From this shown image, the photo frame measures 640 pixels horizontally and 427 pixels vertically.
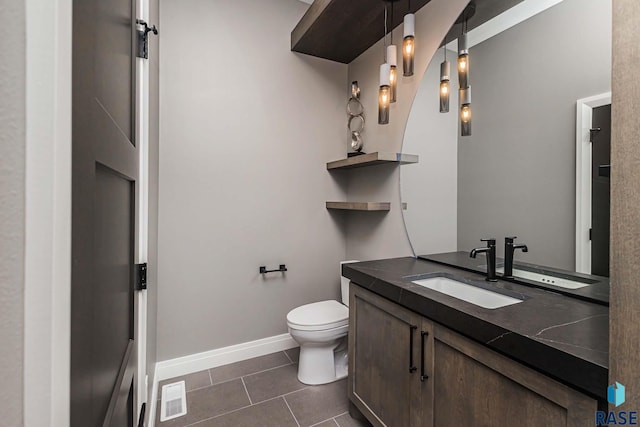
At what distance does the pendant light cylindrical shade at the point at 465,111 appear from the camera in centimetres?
163

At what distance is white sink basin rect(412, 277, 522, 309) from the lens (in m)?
1.32

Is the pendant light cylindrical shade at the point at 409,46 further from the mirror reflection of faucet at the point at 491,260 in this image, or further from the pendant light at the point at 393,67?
the mirror reflection of faucet at the point at 491,260

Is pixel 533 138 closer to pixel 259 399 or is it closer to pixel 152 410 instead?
pixel 259 399

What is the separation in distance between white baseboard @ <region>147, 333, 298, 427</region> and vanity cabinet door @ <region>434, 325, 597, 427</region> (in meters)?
1.61

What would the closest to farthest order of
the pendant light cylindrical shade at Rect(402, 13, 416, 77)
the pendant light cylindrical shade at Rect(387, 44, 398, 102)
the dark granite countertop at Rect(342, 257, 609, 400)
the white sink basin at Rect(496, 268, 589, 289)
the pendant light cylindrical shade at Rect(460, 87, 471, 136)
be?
the dark granite countertop at Rect(342, 257, 609, 400) < the white sink basin at Rect(496, 268, 589, 289) < the pendant light cylindrical shade at Rect(460, 87, 471, 136) < the pendant light cylindrical shade at Rect(402, 13, 416, 77) < the pendant light cylindrical shade at Rect(387, 44, 398, 102)

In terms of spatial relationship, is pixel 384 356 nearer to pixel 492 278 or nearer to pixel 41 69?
pixel 492 278

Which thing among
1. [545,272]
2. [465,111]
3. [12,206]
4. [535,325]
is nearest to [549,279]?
[545,272]

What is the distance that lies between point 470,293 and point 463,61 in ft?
4.17

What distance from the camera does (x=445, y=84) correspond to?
1.78 m

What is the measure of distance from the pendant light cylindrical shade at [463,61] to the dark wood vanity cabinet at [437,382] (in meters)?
1.29

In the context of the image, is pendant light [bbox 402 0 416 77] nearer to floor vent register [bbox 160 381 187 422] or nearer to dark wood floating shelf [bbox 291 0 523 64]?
dark wood floating shelf [bbox 291 0 523 64]

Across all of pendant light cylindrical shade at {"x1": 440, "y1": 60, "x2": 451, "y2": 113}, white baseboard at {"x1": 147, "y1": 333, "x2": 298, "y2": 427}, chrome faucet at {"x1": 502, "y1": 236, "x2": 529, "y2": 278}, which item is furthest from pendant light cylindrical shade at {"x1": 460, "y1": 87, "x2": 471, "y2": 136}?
white baseboard at {"x1": 147, "y1": 333, "x2": 298, "y2": 427}

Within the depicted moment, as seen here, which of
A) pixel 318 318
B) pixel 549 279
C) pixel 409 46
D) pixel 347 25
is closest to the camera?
pixel 549 279

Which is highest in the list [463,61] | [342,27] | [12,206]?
[342,27]
